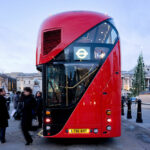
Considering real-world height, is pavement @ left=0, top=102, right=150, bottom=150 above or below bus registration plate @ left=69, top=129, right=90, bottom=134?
below

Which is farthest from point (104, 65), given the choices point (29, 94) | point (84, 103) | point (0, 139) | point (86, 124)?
point (0, 139)

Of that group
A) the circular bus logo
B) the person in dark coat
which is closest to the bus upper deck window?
the circular bus logo

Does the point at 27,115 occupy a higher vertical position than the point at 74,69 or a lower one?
lower

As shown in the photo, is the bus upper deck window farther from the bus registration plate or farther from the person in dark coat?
the person in dark coat

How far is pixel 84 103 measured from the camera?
5.67 m

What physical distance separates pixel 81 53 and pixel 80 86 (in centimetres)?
89

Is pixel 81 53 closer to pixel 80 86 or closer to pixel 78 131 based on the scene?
pixel 80 86

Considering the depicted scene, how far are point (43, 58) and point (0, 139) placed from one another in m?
2.90

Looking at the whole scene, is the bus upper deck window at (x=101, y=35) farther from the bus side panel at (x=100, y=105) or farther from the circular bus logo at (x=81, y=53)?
the bus side panel at (x=100, y=105)

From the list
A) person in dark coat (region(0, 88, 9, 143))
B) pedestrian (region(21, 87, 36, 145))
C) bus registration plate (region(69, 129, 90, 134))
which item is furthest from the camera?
person in dark coat (region(0, 88, 9, 143))

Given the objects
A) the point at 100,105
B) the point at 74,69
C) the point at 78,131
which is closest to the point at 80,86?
the point at 74,69

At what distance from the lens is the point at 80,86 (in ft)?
18.6

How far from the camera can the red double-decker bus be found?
567 centimetres

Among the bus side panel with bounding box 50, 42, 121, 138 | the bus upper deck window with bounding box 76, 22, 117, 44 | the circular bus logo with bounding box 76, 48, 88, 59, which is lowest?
the bus side panel with bounding box 50, 42, 121, 138
